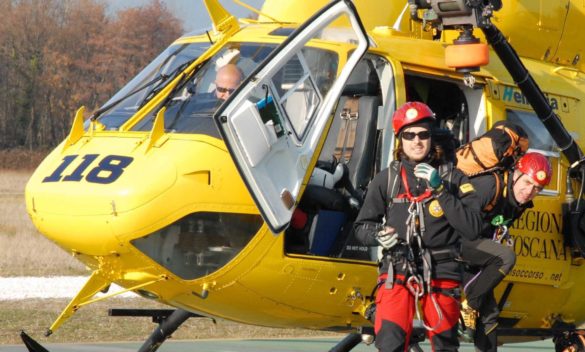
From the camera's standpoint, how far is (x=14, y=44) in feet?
216

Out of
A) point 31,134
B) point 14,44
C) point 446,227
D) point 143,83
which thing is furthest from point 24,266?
point 14,44

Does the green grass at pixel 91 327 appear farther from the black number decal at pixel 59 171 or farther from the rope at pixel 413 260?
the rope at pixel 413 260

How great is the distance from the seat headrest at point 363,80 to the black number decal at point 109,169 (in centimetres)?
178

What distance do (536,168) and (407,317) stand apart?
1455 millimetres

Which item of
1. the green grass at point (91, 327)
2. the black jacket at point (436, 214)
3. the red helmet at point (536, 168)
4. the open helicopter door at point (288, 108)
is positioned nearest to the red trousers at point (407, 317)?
the black jacket at point (436, 214)

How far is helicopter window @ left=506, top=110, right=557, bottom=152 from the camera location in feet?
28.0

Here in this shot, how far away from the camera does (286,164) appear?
7.00 m

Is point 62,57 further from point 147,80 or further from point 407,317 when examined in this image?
point 407,317

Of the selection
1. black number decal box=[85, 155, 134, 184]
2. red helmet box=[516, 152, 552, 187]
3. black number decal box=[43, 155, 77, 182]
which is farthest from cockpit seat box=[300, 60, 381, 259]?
black number decal box=[43, 155, 77, 182]

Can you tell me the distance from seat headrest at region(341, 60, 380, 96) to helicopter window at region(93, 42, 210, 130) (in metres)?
1.00

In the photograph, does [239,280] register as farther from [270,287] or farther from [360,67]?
[360,67]

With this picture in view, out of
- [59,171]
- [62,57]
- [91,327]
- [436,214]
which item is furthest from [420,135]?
[62,57]

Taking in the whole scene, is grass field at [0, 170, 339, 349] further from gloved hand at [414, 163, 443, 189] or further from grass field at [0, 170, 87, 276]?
gloved hand at [414, 163, 443, 189]

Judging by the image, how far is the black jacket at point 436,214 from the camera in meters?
6.56
